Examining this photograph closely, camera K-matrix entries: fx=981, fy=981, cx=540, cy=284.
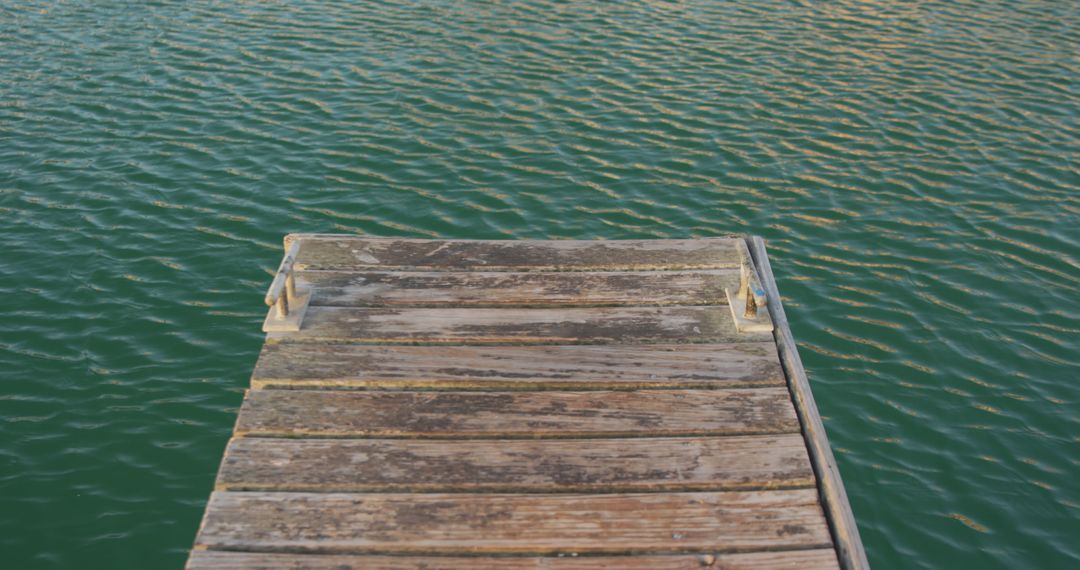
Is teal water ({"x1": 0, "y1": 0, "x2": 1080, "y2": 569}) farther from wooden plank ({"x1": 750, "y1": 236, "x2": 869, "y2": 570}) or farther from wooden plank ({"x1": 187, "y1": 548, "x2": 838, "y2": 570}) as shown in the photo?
wooden plank ({"x1": 187, "y1": 548, "x2": 838, "y2": 570})

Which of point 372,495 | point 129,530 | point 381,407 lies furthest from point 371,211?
point 372,495

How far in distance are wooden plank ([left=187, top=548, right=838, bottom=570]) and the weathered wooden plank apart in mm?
2199

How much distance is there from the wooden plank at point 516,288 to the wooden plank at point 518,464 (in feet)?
5.78

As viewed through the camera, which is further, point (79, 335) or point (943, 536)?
point (79, 335)

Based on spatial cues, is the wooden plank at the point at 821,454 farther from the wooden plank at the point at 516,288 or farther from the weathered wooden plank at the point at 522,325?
the wooden plank at the point at 516,288

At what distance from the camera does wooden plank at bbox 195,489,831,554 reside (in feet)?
18.6

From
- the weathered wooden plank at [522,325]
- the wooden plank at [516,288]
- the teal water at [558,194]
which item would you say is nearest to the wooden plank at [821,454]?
the weathered wooden plank at [522,325]

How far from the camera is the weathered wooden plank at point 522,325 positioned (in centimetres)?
755

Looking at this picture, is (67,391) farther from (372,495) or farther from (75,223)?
(372,495)

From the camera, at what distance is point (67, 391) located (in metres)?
9.98

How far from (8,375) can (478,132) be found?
8061mm

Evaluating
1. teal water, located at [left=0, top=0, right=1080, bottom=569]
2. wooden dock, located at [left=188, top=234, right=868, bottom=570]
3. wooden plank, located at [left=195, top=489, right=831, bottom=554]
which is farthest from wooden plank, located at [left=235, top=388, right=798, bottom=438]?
teal water, located at [left=0, top=0, right=1080, bottom=569]

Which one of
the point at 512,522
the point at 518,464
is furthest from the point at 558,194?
the point at 512,522

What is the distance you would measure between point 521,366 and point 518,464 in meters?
1.11
